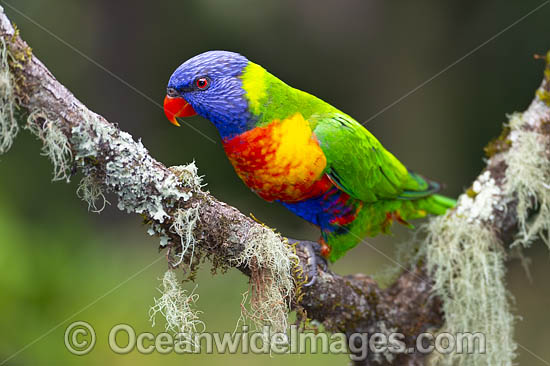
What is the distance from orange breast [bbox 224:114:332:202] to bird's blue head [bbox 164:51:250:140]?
8 cm

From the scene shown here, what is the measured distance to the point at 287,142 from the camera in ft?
6.66

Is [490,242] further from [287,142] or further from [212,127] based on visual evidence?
[212,127]

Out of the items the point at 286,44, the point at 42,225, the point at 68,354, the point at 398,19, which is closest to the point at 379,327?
the point at 68,354

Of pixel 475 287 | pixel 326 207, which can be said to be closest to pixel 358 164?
pixel 326 207

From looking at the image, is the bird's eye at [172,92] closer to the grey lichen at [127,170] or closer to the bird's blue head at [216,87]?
the bird's blue head at [216,87]

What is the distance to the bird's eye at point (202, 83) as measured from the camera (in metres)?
2.00

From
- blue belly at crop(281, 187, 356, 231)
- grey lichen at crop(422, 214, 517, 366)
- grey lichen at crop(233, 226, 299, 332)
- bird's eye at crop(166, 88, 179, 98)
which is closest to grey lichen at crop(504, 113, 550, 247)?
grey lichen at crop(422, 214, 517, 366)

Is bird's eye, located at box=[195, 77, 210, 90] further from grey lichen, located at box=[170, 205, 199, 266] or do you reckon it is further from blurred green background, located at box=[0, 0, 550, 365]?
blurred green background, located at box=[0, 0, 550, 365]

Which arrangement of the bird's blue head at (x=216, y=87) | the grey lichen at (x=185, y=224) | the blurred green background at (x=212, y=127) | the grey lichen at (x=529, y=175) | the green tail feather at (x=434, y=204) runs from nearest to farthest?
1. the grey lichen at (x=185, y=224)
2. the bird's blue head at (x=216, y=87)
3. the grey lichen at (x=529, y=175)
4. the green tail feather at (x=434, y=204)
5. the blurred green background at (x=212, y=127)

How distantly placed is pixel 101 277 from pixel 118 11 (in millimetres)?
2325

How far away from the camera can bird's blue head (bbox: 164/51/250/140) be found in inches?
78.2

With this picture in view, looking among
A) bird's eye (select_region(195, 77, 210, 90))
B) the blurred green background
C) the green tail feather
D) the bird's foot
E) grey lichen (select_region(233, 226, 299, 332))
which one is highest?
the blurred green background

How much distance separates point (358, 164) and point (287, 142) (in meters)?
0.42

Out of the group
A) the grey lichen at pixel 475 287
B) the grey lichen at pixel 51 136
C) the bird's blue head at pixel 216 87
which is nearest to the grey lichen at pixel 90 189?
the grey lichen at pixel 51 136
